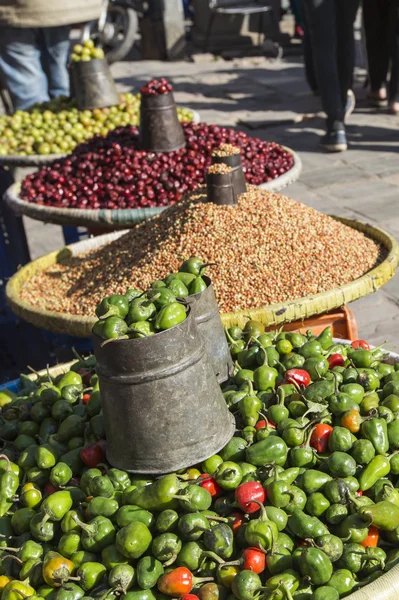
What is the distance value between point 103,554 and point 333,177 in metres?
4.60

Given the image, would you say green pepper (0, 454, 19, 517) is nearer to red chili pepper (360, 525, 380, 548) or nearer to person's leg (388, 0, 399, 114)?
red chili pepper (360, 525, 380, 548)

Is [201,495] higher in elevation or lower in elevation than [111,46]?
higher

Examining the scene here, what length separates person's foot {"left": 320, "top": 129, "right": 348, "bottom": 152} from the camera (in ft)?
20.5

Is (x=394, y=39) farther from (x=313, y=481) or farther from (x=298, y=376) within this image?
(x=313, y=481)

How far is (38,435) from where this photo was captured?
6.23ft

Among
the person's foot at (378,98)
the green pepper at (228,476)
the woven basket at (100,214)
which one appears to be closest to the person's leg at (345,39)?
the person's foot at (378,98)

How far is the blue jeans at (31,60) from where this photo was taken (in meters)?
5.34

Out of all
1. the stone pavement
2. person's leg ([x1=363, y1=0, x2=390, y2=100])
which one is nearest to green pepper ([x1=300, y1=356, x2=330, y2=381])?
the stone pavement

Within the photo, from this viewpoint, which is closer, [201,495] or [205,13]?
[201,495]

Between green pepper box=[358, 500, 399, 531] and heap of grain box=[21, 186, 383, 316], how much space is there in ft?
3.52

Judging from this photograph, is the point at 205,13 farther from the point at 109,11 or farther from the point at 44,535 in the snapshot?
the point at 44,535

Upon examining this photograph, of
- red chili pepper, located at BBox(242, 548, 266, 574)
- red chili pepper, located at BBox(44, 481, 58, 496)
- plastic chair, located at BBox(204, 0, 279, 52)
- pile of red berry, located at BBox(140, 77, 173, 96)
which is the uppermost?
pile of red berry, located at BBox(140, 77, 173, 96)

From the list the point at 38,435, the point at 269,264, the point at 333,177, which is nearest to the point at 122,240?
the point at 269,264

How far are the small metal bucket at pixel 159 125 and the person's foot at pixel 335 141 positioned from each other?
289cm
